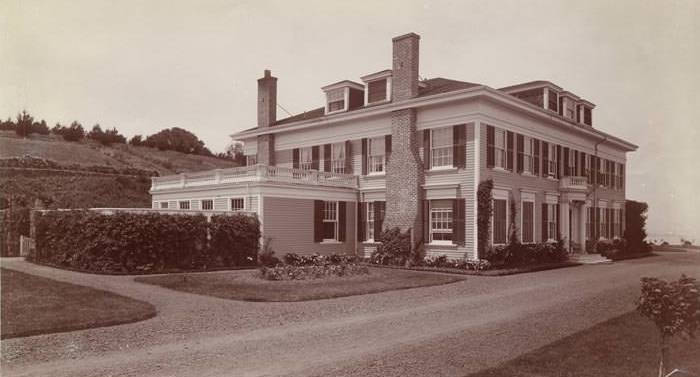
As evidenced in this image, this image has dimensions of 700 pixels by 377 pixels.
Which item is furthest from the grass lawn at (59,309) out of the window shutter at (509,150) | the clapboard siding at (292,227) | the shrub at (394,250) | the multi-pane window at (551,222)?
the multi-pane window at (551,222)

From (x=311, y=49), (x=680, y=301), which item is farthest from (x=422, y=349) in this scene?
(x=311, y=49)

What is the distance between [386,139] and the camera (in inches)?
1011

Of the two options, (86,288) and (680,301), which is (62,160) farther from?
(680,301)

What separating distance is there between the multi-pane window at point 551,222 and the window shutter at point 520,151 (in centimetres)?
318

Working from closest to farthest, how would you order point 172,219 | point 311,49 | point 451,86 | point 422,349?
point 422,349 < point 311,49 < point 172,219 < point 451,86

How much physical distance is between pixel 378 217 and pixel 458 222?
4437 millimetres

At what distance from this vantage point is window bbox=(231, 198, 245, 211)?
915 inches

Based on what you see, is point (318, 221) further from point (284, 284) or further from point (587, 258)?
point (587, 258)

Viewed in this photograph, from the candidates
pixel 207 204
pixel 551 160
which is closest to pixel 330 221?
pixel 207 204

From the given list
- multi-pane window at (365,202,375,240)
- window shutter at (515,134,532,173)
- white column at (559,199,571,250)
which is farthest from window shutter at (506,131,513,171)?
multi-pane window at (365,202,375,240)

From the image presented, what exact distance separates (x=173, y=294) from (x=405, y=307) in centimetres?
574

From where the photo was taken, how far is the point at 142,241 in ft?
59.8

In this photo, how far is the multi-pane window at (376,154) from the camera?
2609 centimetres

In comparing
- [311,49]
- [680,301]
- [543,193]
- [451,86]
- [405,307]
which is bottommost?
[405,307]
